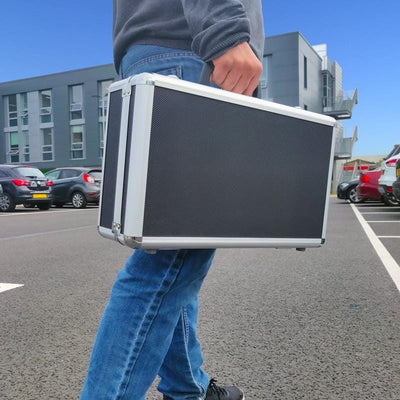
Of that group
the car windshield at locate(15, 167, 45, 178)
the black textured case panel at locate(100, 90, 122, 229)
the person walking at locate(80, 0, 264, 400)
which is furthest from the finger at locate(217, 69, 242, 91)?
the car windshield at locate(15, 167, 45, 178)

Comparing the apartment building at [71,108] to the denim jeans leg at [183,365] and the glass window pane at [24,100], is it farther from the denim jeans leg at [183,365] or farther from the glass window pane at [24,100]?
the denim jeans leg at [183,365]

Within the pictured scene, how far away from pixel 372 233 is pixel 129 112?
A: 6.93 meters

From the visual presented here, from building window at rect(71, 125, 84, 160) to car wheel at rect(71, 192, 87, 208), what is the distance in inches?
910

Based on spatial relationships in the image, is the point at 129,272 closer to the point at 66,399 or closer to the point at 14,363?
the point at 66,399

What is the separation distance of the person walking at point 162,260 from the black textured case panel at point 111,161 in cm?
13

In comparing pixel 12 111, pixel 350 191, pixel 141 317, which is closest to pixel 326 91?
pixel 350 191

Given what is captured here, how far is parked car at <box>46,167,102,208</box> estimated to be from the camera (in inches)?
616

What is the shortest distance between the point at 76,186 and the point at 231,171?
599 inches

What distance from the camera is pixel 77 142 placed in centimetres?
3853

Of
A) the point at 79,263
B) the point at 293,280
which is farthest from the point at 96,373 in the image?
the point at 79,263

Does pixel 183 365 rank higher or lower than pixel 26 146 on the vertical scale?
lower

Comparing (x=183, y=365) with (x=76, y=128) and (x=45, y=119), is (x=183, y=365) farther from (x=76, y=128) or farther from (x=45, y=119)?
(x=45, y=119)

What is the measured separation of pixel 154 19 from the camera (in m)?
1.31

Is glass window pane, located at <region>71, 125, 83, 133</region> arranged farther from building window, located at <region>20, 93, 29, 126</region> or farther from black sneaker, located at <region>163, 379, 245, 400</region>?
black sneaker, located at <region>163, 379, 245, 400</region>
